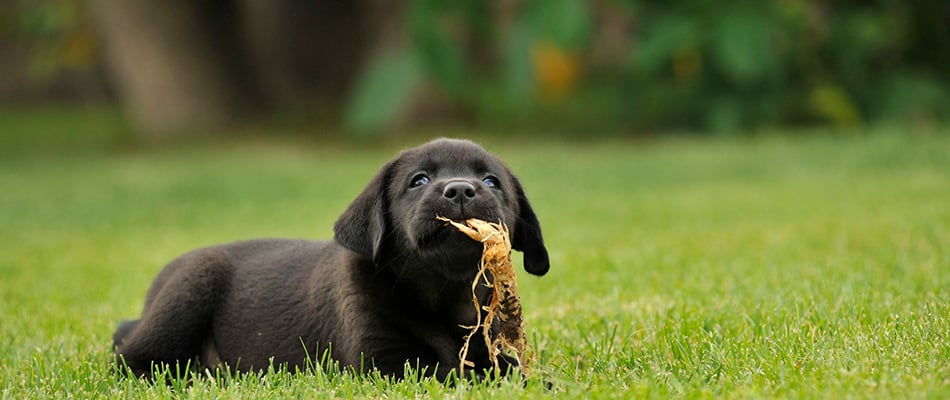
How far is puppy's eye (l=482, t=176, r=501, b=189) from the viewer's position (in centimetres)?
429

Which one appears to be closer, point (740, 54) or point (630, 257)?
point (630, 257)

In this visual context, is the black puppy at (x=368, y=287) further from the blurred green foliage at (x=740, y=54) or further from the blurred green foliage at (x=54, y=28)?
the blurred green foliage at (x=54, y=28)

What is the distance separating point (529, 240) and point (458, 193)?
598mm

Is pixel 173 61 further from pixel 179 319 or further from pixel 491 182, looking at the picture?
pixel 491 182

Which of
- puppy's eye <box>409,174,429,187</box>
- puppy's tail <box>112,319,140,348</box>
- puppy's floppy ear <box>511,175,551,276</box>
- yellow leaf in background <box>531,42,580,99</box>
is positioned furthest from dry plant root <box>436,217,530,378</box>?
yellow leaf in background <box>531,42,580,99</box>

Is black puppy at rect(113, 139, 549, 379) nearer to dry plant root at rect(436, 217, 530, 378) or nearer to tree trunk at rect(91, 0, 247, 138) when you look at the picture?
dry plant root at rect(436, 217, 530, 378)

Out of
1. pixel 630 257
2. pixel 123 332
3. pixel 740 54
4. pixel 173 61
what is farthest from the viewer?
pixel 173 61

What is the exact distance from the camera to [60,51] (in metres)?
22.2

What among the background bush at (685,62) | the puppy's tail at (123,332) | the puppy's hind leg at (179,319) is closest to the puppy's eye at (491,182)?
the puppy's hind leg at (179,319)

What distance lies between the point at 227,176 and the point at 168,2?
4.62 meters

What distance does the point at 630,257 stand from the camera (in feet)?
24.2

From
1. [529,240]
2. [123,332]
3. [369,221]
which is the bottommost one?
[123,332]

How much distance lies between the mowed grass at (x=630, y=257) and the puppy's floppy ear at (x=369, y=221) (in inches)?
20.4

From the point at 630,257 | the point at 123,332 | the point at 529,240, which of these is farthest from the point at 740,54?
the point at 123,332
